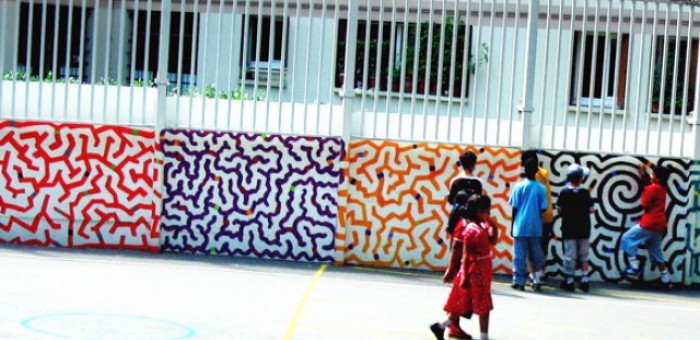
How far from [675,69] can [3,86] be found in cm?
808

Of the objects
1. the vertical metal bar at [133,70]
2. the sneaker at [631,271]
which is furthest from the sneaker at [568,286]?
the vertical metal bar at [133,70]

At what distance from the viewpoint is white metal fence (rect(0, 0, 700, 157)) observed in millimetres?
15008

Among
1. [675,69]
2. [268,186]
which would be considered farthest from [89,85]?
[675,69]

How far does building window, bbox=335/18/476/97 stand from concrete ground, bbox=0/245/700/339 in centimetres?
231

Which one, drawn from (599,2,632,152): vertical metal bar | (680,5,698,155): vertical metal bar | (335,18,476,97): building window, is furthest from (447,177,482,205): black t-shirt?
(680,5,698,155): vertical metal bar

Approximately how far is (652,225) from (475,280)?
519 cm

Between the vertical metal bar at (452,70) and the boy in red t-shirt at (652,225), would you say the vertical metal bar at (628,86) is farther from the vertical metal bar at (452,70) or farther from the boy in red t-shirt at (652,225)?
the vertical metal bar at (452,70)

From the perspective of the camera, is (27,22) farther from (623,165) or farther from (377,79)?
(623,165)

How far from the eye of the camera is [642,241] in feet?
48.4

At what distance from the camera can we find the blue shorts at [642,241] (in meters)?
14.7

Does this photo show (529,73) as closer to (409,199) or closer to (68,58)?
(409,199)

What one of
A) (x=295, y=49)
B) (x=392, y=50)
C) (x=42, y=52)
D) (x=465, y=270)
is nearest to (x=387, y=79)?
(x=392, y=50)

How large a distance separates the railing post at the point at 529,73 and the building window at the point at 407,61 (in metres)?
0.59

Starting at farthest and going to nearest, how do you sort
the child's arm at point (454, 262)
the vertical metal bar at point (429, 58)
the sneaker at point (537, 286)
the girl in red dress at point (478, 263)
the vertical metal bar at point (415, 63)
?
the vertical metal bar at point (415, 63) → the vertical metal bar at point (429, 58) → the sneaker at point (537, 286) → the child's arm at point (454, 262) → the girl in red dress at point (478, 263)
